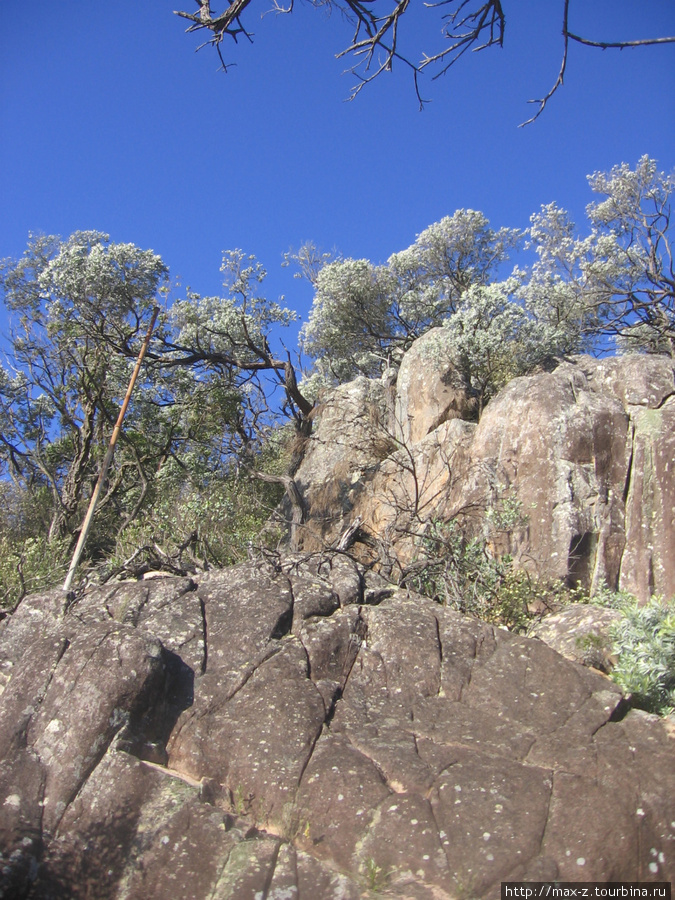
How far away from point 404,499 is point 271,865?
7724 mm

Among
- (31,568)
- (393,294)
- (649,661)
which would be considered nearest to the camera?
(649,661)

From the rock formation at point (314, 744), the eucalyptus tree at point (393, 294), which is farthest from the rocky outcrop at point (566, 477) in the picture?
the eucalyptus tree at point (393, 294)

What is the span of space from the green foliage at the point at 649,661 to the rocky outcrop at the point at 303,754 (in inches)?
11.5

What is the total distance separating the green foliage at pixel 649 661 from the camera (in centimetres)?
633

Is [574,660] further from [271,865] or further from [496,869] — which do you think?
[271,865]

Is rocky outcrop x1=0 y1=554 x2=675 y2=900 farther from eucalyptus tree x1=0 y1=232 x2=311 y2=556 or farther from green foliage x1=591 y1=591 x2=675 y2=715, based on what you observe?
eucalyptus tree x1=0 y1=232 x2=311 y2=556

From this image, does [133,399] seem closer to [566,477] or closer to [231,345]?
[231,345]

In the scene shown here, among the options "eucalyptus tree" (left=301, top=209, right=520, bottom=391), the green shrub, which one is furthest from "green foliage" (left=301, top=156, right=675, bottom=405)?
the green shrub

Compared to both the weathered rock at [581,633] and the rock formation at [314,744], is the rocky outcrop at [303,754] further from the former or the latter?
the weathered rock at [581,633]

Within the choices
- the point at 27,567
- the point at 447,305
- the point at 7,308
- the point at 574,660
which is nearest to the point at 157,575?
the point at 27,567

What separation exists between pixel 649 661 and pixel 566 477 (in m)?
4.19

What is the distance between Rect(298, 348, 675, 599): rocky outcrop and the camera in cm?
966

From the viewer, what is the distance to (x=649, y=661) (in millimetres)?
6445

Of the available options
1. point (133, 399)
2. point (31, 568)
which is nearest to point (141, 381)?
point (133, 399)
